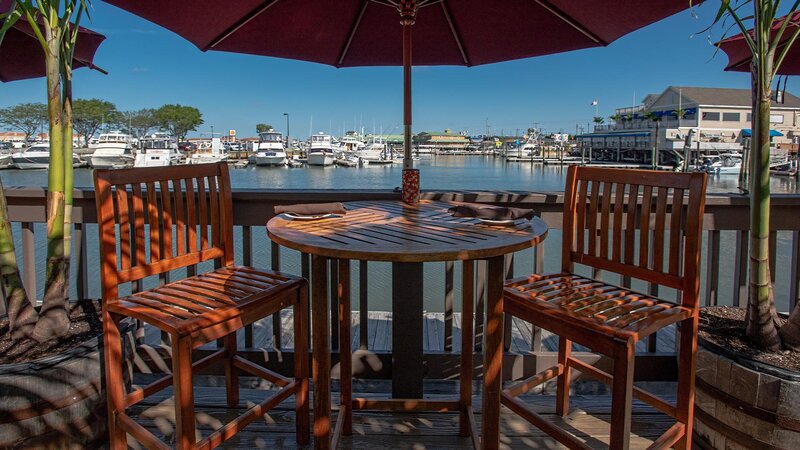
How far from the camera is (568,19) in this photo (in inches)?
84.7

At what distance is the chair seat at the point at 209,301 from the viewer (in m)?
1.31

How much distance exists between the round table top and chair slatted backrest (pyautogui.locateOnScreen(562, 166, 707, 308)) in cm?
27

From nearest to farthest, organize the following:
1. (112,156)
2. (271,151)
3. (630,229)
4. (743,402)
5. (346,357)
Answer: (743,402), (630,229), (346,357), (112,156), (271,151)

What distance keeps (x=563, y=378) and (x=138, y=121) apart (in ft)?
186

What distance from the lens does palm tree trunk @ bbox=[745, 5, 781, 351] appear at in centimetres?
151

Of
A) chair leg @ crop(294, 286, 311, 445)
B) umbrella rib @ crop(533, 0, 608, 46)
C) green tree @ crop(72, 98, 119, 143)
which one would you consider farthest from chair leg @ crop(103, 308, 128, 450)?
green tree @ crop(72, 98, 119, 143)

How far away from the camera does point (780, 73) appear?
2246 mm

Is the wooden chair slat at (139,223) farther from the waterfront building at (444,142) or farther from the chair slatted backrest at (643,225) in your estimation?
the waterfront building at (444,142)

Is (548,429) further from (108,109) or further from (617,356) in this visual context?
(108,109)

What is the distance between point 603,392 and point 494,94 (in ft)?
195

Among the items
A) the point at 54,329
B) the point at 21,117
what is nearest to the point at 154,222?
the point at 54,329

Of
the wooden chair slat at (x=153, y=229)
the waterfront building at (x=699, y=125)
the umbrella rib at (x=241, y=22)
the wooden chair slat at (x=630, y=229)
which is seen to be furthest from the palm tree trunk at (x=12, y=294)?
the waterfront building at (x=699, y=125)

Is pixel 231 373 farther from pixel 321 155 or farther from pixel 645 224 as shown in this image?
pixel 321 155

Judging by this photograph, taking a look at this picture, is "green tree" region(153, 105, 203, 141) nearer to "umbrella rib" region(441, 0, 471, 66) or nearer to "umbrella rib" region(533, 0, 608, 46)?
"umbrella rib" region(441, 0, 471, 66)
